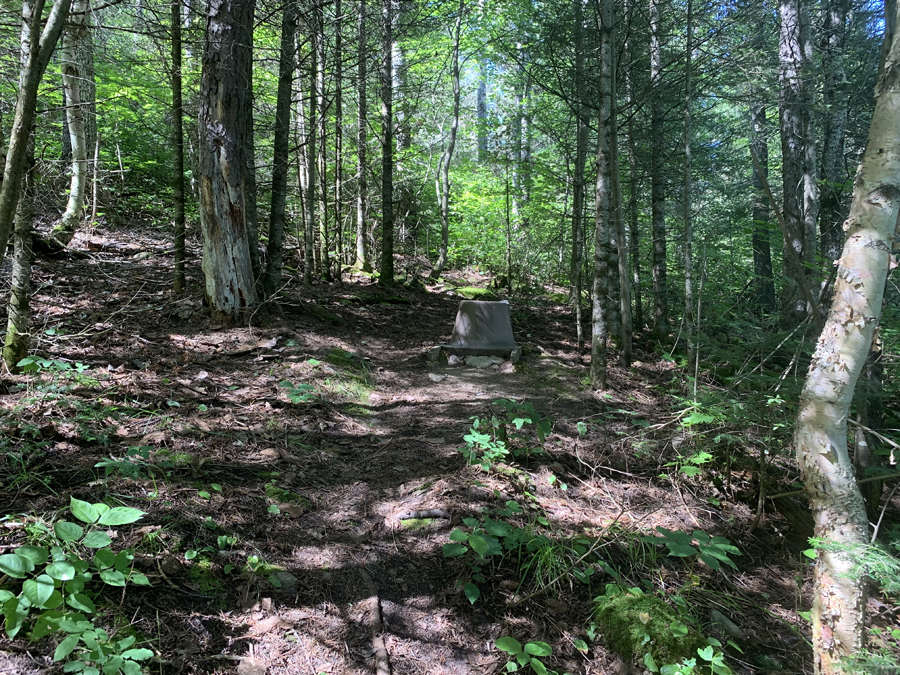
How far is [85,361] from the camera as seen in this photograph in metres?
4.78

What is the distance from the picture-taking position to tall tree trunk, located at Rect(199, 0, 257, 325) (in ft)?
20.6

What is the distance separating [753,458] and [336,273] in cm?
939

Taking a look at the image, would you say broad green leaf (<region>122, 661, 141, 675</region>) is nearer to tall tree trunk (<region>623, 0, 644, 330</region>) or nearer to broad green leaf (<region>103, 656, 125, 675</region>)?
broad green leaf (<region>103, 656, 125, 675</region>)

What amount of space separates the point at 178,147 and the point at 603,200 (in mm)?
5877

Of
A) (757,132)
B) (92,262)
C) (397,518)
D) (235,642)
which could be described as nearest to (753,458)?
(397,518)

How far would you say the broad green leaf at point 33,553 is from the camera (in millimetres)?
1688

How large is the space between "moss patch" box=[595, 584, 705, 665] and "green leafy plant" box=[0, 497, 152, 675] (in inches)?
85.0

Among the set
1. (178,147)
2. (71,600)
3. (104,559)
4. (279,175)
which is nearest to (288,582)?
(104,559)

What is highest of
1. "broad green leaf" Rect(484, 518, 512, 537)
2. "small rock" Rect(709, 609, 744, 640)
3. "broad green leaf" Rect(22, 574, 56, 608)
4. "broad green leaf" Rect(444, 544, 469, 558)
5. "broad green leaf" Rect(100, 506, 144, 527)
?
"broad green leaf" Rect(100, 506, 144, 527)

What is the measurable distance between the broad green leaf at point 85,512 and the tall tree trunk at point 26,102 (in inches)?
92.2

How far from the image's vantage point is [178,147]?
6.66 metres

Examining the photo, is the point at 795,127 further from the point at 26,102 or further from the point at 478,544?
the point at 26,102

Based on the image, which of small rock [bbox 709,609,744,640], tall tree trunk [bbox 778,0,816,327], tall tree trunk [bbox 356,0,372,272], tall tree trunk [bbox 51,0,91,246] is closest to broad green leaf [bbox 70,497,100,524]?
small rock [bbox 709,609,744,640]

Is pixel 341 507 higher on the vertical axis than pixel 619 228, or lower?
lower
